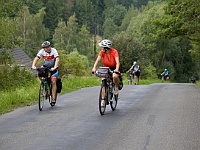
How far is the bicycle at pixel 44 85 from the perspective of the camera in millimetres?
12703

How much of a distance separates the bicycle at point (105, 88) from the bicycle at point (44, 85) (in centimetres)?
186

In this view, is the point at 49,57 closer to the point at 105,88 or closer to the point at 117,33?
the point at 105,88

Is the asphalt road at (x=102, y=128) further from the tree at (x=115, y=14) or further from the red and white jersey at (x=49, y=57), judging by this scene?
the tree at (x=115, y=14)

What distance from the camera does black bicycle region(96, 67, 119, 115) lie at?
1152 cm

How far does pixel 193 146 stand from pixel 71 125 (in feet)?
10.3

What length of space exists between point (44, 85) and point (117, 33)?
104309mm

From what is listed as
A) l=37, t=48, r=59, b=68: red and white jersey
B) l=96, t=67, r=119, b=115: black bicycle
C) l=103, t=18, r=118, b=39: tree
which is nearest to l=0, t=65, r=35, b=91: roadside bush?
l=37, t=48, r=59, b=68: red and white jersey

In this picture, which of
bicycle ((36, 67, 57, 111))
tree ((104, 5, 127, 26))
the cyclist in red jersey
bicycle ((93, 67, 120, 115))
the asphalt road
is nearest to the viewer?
the asphalt road

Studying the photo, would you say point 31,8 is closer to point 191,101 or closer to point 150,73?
point 150,73

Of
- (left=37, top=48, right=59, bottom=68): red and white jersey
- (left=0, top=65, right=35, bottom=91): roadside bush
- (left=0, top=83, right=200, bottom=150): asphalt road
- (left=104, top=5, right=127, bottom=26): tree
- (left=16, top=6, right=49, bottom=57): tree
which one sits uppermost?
(left=104, top=5, right=127, bottom=26): tree

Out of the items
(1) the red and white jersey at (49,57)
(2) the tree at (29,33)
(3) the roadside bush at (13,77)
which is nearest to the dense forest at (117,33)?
(2) the tree at (29,33)

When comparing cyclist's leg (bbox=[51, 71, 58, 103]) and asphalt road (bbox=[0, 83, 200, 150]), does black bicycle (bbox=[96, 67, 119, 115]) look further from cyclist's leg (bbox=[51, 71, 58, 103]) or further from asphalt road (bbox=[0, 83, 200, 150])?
cyclist's leg (bbox=[51, 71, 58, 103])

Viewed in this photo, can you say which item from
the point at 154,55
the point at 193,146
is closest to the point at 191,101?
the point at 193,146

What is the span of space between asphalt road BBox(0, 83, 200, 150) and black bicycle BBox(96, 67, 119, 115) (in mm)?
300
